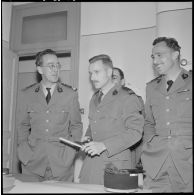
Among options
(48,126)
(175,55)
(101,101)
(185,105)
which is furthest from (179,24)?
(48,126)

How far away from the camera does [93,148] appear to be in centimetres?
206

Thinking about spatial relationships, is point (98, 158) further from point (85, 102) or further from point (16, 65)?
point (16, 65)

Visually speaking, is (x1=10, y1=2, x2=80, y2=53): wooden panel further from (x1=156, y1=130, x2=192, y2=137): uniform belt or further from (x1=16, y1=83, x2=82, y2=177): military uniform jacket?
(x1=156, y1=130, x2=192, y2=137): uniform belt

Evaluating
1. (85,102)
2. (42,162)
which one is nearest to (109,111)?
(42,162)

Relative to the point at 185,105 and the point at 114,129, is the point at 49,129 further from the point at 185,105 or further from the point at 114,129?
the point at 185,105

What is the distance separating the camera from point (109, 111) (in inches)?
94.1

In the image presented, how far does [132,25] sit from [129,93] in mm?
1665

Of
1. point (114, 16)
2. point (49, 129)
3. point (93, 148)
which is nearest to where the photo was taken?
point (93, 148)

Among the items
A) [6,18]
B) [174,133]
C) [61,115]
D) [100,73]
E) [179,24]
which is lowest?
[174,133]

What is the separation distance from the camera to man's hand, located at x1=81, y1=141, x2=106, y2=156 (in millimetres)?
2045

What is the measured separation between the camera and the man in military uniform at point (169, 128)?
7.06 ft

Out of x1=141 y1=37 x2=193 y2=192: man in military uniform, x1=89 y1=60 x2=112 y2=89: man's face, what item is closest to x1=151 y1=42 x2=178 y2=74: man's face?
x1=141 y1=37 x2=193 y2=192: man in military uniform

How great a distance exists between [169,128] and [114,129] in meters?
0.46

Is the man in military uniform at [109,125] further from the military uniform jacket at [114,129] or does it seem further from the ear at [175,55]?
the ear at [175,55]
